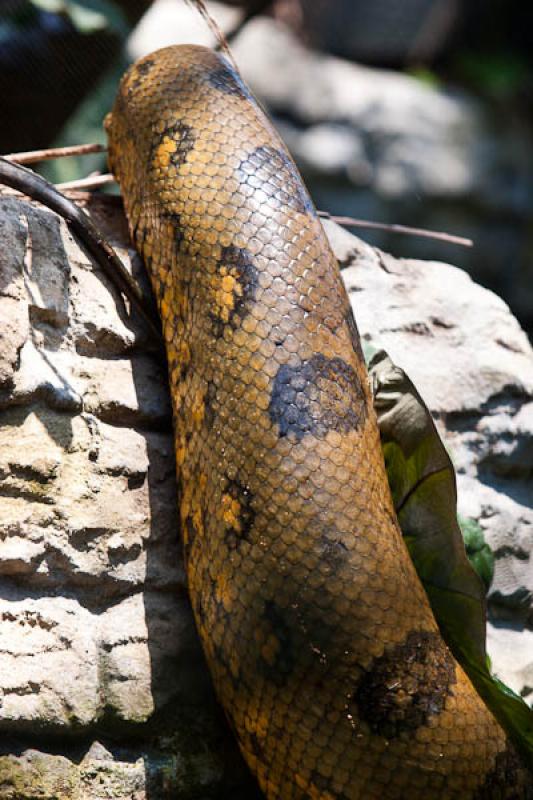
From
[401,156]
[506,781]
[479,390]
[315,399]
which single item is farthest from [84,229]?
[401,156]

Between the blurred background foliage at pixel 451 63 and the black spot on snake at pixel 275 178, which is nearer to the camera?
the black spot on snake at pixel 275 178

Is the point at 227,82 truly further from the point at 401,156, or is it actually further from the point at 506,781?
the point at 401,156

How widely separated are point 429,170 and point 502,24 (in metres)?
1.76

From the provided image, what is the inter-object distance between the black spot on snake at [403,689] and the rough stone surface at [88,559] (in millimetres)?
398

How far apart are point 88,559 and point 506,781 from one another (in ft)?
3.43

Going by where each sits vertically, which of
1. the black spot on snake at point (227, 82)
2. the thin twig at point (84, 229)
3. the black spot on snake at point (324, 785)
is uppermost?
the black spot on snake at point (227, 82)

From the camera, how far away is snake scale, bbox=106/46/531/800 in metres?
2.07

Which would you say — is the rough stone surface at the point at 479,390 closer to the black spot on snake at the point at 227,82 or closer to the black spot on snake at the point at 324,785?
the black spot on snake at the point at 227,82

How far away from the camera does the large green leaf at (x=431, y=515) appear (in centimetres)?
251

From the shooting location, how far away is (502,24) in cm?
879

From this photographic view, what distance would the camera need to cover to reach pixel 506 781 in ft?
7.02

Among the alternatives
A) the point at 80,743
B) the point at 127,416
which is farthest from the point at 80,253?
the point at 80,743

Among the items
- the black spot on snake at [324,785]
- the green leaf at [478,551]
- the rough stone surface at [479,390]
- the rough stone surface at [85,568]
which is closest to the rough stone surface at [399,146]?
the rough stone surface at [479,390]

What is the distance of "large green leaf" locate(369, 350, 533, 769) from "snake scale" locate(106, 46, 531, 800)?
0.56 ft
